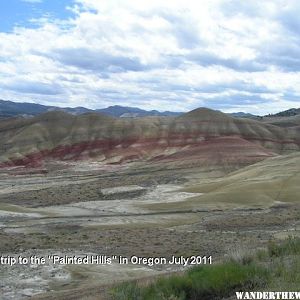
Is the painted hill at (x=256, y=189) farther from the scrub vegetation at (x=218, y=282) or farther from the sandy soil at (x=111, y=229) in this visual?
the scrub vegetation at (x=218, y=282)

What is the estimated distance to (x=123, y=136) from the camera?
119 metres

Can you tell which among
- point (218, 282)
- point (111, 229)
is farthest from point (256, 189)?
point (218, 282)

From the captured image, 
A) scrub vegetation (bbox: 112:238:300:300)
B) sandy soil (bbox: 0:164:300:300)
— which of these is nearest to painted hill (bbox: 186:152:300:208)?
sandy soil (bbox: 0:164:300:300)

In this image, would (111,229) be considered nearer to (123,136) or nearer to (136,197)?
(136,197)

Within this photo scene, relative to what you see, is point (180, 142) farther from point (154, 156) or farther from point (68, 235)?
point (68, 235)

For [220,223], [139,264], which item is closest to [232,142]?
[220,223]

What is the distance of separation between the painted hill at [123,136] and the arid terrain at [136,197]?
0.28 m

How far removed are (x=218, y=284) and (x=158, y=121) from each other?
11593 centimetres

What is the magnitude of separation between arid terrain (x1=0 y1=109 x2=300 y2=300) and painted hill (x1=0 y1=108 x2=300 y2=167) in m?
0.28

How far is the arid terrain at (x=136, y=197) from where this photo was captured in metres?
21.3

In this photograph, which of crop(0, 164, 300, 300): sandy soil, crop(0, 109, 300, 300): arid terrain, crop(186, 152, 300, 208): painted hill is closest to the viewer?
crop(0, 164, 300, 300): sandy soil

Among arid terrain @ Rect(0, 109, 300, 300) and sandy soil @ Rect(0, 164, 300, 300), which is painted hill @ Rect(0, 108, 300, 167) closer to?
arid terrain @ Rect(0, 109, 300, 300)

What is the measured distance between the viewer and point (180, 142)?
111 m

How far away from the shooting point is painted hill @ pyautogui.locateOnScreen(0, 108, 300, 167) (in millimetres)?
109312
